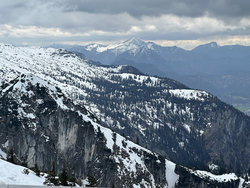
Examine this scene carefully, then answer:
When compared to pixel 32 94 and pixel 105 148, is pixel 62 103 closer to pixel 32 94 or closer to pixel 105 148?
pixel 32 94

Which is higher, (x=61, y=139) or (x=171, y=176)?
(x=61, y=139)

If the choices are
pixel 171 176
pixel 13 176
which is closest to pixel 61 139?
pixel 171 176

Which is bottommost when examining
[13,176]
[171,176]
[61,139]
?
[171,176]

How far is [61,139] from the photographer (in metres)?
160

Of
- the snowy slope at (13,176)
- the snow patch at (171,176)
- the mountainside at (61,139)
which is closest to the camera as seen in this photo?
the snowy slope at (13,176)

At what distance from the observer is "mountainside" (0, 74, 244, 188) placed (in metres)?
150

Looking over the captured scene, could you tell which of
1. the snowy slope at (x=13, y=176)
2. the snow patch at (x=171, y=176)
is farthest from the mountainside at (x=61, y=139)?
the snowy slope at (x=13, y=176)

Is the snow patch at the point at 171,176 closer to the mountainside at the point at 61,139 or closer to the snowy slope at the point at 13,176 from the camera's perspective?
the mountainside at the point at 61,139

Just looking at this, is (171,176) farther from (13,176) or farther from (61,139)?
(13,176)

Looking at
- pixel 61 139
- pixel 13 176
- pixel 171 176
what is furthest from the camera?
pixel 171 176

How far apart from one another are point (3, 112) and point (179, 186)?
113769 mm

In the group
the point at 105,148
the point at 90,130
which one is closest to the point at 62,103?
the point at 90,130

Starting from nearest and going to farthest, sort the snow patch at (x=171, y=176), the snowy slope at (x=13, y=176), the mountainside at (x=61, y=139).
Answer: the snowy slope at (x=13, y=176), the mountainside at (x=61, y=139), the snow patch at (x=171, y=176)

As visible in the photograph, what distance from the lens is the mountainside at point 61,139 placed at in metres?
150
